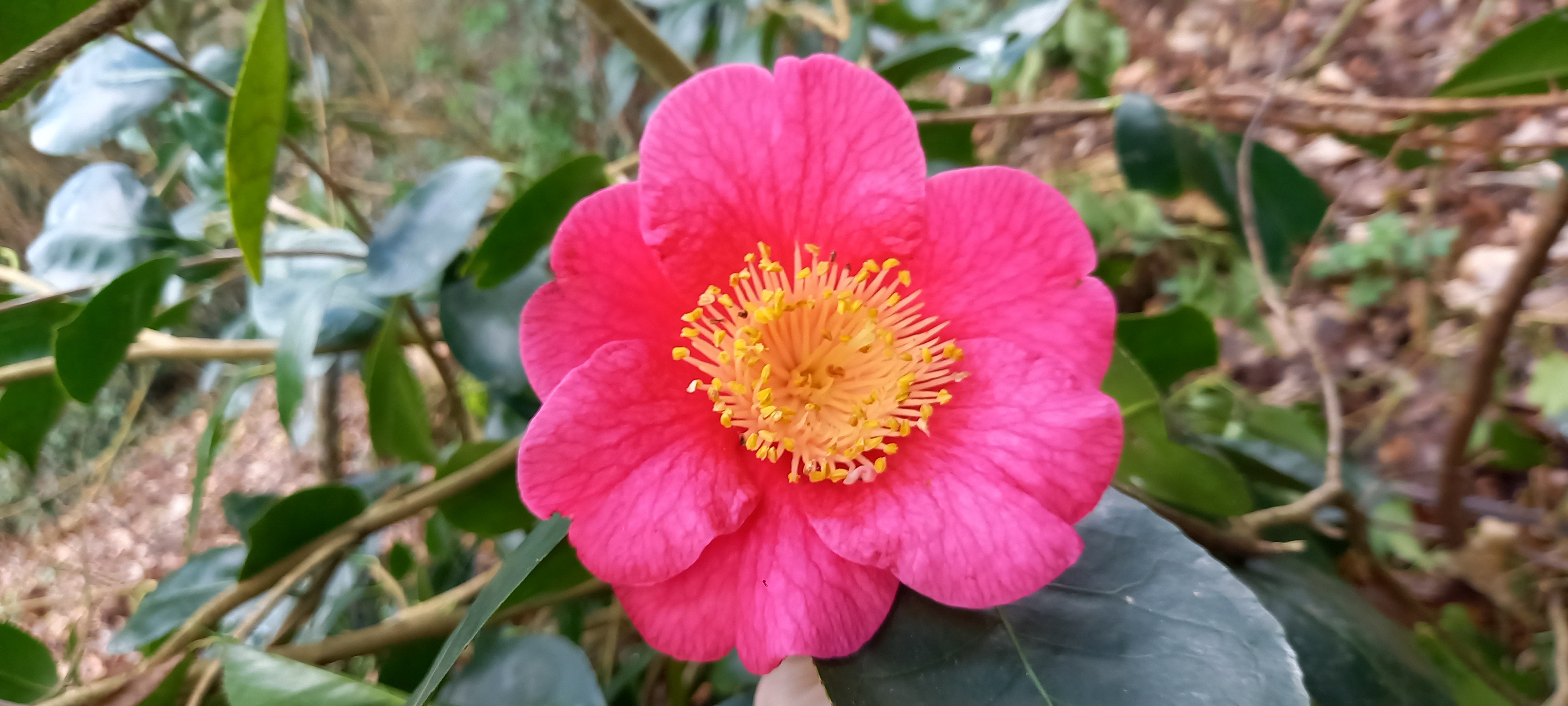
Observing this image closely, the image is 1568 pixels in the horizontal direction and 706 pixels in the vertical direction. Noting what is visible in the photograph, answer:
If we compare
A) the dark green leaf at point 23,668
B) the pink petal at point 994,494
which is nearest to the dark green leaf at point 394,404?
the dark green leaf at point 23,668

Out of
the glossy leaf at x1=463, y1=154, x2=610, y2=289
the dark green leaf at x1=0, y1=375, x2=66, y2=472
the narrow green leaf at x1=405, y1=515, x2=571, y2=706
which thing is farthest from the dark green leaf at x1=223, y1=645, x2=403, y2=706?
the dark green leaf at x1=0, y1=375, x2=66, y2=472

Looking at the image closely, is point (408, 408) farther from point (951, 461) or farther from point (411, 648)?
point (951, 461)

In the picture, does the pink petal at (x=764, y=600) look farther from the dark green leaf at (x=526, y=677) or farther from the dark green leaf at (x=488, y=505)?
the dark green leaf at (x=488, y=505)

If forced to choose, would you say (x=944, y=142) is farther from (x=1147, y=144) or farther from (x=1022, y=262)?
(x=1022, y=262)

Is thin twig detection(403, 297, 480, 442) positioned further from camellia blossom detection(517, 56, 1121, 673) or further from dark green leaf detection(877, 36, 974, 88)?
dark green leaf detection(877, 36, 974, 88)

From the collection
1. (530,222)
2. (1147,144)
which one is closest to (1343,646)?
(1147,144)

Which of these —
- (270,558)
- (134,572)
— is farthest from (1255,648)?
(134,572)
